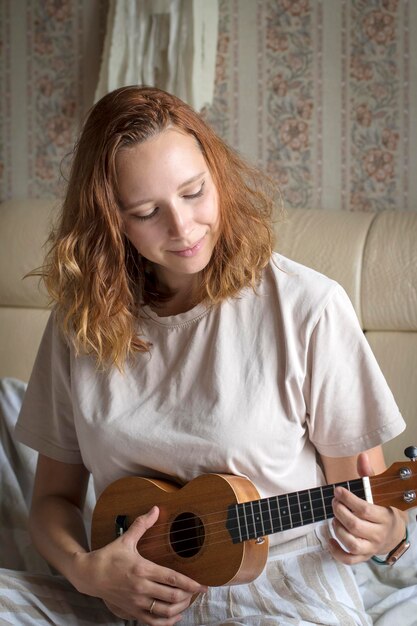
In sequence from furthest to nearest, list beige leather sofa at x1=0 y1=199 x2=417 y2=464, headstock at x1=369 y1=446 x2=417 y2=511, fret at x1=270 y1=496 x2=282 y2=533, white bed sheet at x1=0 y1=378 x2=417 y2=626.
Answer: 1. beige leather sofa at x1=0 y1=199 x2=417 y2=464
2. white bed sheet at x1=0 y1=378 x2=417 y2=626
3. fret at x1=270 y1=496 x2=282 y2=533
4. headstock at x1=369 y1=446 x2=417 y2=511

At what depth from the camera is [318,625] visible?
1286 millimetres

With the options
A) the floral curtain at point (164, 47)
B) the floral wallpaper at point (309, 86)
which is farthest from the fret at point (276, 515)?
the floral curtain at point (164, 47)

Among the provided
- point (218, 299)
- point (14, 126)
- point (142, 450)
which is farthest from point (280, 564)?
point (14, 126)

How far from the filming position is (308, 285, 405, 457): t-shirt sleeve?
1.33 meters

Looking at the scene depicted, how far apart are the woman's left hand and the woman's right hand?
10.8 inches

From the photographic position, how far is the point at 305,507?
122 cm

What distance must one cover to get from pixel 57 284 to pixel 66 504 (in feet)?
1.28

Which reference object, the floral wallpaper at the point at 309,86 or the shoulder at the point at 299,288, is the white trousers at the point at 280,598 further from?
the floral wallpaper at the point at 309,86

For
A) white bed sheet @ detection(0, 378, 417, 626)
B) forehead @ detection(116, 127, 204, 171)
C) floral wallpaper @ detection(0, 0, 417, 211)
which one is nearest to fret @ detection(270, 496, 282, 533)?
white bed sheet @ detection(0, 378, 417, 626)

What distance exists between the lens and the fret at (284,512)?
1239 mm

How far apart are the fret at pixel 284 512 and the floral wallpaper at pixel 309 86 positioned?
4.47ft

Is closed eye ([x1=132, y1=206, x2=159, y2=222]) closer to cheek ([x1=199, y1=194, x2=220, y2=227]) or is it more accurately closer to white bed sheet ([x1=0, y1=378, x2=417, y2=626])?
cheek ([x1=199, y1=194, x2=220, y2=227])

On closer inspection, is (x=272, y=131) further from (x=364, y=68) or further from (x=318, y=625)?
(x=318, y=625)

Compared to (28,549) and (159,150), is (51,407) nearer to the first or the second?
(28,549)
